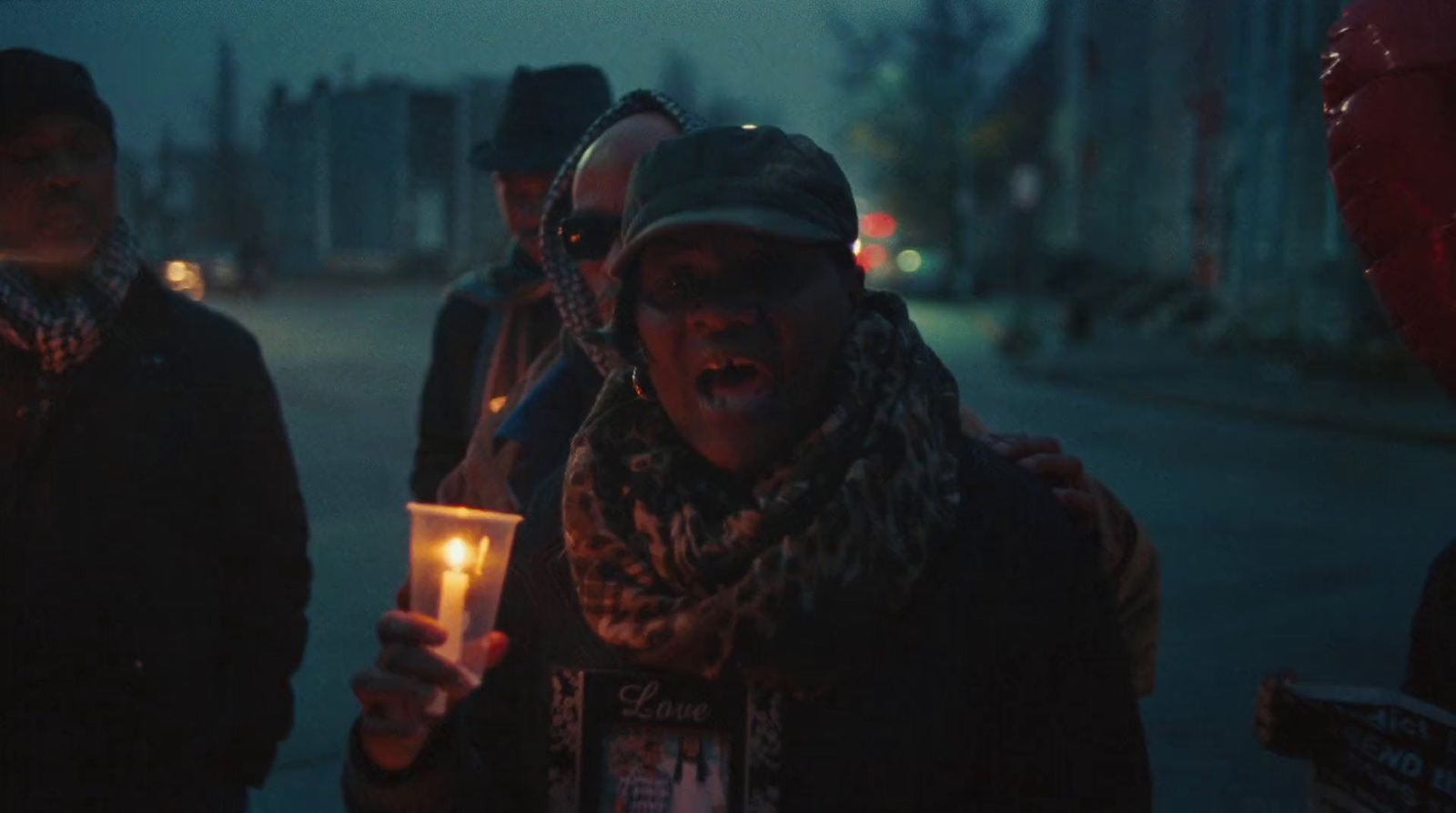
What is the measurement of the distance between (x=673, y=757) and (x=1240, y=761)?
13.6 ft

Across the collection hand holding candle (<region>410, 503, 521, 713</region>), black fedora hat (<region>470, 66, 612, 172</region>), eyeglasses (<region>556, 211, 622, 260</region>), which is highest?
black fedora hat (<region>470, 66, 612, 172</region>)

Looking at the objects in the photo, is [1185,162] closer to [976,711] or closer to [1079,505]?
[1079,505]

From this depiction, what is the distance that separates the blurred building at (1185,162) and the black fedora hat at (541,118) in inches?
374

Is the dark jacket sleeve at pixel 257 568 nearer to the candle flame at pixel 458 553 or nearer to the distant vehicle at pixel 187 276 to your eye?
the candle flame at pixel 458 553

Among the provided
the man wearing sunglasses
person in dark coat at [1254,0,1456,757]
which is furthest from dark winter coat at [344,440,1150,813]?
the man wearing sunglasses

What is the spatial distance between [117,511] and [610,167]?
1.17 m

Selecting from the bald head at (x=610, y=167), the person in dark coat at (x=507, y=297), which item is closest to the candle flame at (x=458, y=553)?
the bald head at (x=610, y=167)

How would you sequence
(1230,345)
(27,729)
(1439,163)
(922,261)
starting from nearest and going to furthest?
1. (1439,163)
2. (27,729)
3. (1230,345)
4. (922,261)

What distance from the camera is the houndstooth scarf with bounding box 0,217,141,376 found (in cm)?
264

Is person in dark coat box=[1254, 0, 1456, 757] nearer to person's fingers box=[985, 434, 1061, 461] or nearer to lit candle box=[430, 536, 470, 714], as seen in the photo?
person's fingers box=[985, 434, 1061, 461]

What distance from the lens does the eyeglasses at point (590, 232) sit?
282 cm

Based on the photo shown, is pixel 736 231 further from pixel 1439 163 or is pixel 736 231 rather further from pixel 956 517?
pixel 1439 163

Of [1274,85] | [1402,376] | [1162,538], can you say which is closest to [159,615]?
[1162,538]

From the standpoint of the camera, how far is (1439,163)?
178cm
